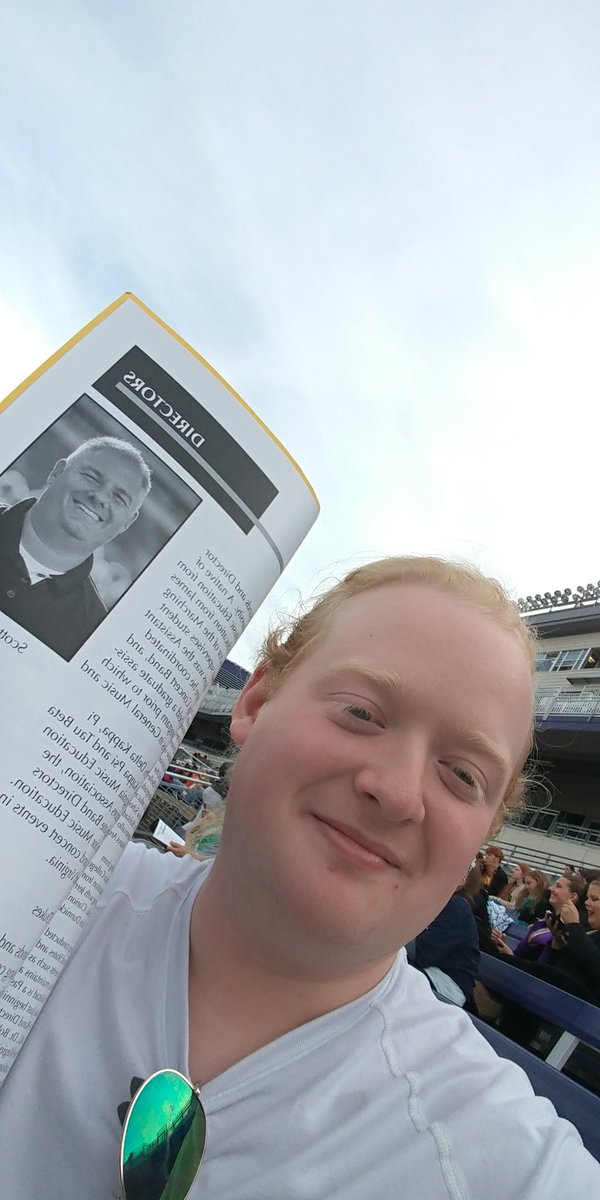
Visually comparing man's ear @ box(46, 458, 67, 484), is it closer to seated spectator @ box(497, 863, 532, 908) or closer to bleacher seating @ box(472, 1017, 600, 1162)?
bleacher seating @ box(472, 1017, 600, 1162)

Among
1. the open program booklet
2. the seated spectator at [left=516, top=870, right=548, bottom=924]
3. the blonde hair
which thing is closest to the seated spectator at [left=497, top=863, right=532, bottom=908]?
the seated spectator at [left=516, top=870, right=548, bottom=924]

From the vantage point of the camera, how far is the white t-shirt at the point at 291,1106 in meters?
0.63

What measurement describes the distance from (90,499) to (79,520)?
24 mm

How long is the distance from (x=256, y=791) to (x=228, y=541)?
306 mm

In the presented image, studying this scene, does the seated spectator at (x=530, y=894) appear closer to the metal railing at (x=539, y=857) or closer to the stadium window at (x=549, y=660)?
the metal railing at (x=539, y=857)

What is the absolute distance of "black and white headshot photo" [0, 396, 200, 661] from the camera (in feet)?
1.82

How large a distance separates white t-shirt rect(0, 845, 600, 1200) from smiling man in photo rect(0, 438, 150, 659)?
48cm

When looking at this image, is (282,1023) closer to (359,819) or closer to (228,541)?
(359,819)

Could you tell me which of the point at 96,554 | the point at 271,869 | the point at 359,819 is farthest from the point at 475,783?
the point at 96,554

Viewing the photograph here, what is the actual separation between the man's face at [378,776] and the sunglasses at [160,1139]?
0.20 meters

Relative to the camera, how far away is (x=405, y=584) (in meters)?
0.91

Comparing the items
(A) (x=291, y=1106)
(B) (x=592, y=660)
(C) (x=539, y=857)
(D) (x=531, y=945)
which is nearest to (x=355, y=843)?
(A) (x=291, y=1106)

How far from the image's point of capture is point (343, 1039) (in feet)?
2.48

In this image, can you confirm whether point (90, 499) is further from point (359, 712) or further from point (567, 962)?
point (567, 962)
